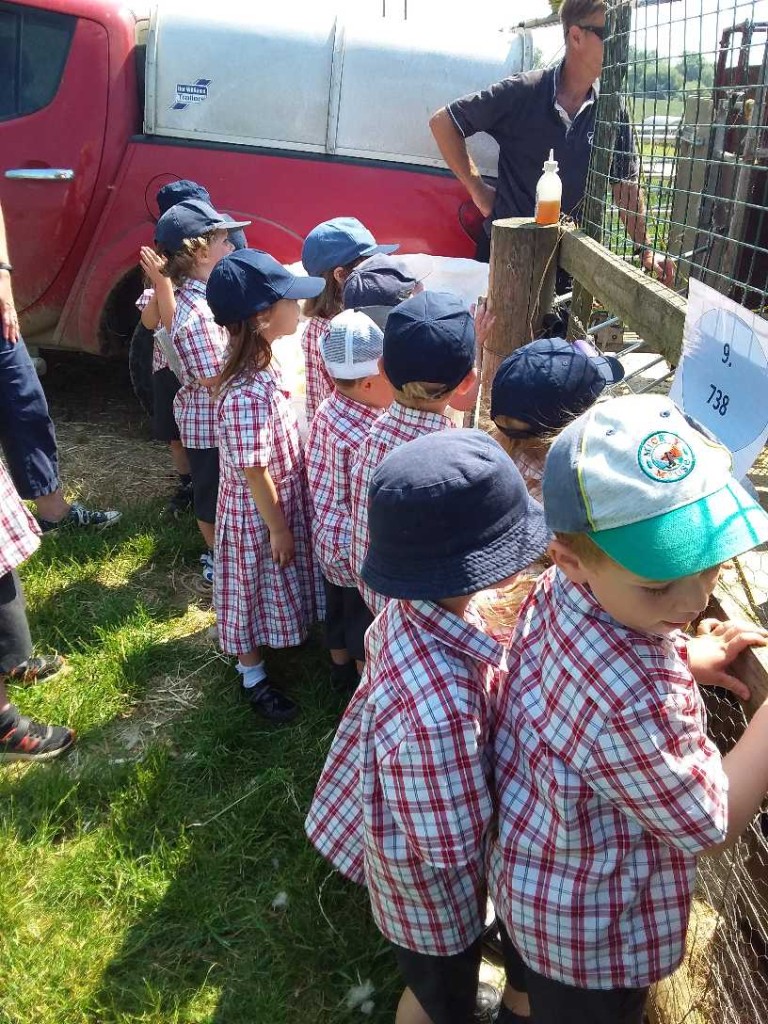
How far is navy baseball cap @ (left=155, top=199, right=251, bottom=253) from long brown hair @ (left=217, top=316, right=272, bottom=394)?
2.99ft

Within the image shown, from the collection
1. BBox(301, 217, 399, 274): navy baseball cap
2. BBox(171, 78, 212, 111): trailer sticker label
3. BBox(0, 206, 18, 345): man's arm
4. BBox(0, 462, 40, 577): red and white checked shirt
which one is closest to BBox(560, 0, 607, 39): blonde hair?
BBox(301, 217, 399, 274): navy baseball cap

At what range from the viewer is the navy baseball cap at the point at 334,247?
3.20 m

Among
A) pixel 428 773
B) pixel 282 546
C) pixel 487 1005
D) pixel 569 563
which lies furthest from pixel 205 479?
pixel 569 563

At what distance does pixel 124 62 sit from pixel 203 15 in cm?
47

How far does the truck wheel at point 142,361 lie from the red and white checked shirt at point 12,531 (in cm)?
172

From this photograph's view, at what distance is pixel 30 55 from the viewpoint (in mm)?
4273

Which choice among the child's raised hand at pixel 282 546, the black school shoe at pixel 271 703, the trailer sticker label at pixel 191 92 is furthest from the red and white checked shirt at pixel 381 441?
the trailer sticker label at pixel 191 92

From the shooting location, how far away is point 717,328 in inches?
58.6

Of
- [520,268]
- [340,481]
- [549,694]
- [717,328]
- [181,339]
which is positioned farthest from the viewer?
[181,339]

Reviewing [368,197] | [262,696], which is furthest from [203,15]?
[262,696]

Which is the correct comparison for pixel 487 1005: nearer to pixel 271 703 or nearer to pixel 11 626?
pixel 271 703

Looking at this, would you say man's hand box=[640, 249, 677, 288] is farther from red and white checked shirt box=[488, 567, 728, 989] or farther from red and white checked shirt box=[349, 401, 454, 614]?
red and white checked shirt box=[488, 567, 728, 989]

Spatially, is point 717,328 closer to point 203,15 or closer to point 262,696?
point 262,696

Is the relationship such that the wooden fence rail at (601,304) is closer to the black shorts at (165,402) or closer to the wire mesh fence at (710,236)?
the wire mesh fence at (710,236)
